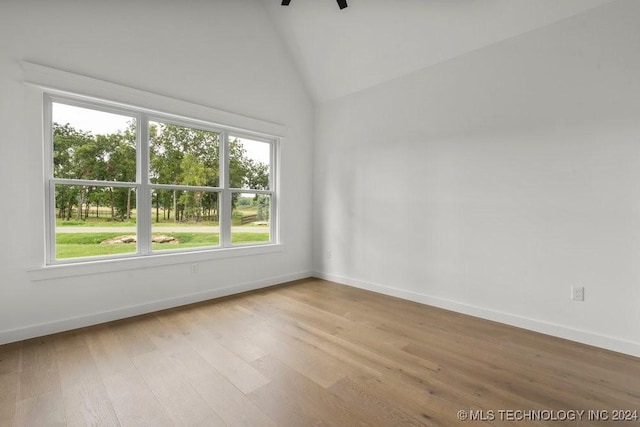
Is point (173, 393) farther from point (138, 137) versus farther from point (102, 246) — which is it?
point (138, 137)

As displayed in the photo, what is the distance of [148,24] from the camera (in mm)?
3049

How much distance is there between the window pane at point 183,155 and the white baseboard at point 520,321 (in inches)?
99.6

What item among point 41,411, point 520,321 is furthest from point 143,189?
point 520,321

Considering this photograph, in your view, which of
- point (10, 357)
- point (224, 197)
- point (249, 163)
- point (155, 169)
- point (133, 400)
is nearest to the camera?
point (133, 400)

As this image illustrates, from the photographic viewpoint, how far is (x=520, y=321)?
9.35 feet

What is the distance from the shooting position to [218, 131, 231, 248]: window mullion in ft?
12.5

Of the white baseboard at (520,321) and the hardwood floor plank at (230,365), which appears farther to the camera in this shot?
the white baseboard at (520,321)

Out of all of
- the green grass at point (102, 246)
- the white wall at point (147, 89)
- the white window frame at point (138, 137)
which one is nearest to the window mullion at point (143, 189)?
the white window frame at point (138, 137)

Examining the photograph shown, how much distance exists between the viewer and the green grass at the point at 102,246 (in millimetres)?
2742

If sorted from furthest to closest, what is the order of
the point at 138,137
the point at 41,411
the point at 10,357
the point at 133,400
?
the point at 138,137 < the point at 10,357 < the point at 133,400 < the point at 41,411

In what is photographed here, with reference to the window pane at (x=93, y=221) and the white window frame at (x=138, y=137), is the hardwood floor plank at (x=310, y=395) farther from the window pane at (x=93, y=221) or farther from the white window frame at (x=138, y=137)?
the window pane at (x=93, y=221)

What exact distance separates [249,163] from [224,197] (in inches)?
24.7

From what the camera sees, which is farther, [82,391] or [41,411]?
[82,391]


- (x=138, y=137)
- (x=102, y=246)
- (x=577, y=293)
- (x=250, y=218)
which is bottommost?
(x=577, y=293)
